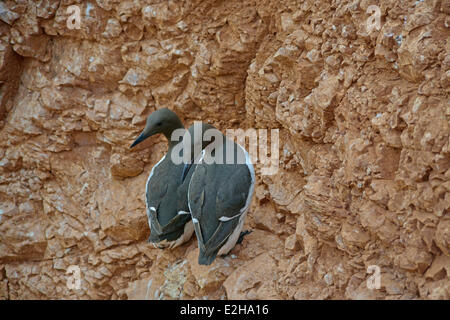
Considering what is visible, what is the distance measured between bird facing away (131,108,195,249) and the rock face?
256 millimetres

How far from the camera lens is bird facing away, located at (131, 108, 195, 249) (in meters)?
4.30

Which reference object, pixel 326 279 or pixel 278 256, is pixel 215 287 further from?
pixel 326 279

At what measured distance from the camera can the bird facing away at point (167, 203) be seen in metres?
4.30

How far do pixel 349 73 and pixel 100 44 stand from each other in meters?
3.04

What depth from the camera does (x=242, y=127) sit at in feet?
17.3

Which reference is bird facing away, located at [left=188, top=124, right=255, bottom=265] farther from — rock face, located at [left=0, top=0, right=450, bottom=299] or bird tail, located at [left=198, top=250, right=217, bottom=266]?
rock face, located at [left=0, top=0, right=450, bottom=299]

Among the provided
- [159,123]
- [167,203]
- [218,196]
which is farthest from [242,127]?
[218,196]

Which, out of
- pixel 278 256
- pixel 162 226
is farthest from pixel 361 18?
pixel 162 226

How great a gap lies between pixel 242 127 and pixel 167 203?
1.33 m

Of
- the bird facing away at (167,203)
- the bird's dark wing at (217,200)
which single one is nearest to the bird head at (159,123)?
the bird facing away at (167,203)

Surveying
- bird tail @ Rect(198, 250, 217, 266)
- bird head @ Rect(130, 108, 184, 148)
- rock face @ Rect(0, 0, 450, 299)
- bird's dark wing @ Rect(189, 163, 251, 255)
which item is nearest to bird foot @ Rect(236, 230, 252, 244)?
rock face @ Rect(0, 0, 450, 299)

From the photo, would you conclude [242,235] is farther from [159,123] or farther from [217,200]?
[159,123]

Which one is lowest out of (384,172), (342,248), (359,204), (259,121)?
(342,248)

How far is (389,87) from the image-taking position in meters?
3.38
